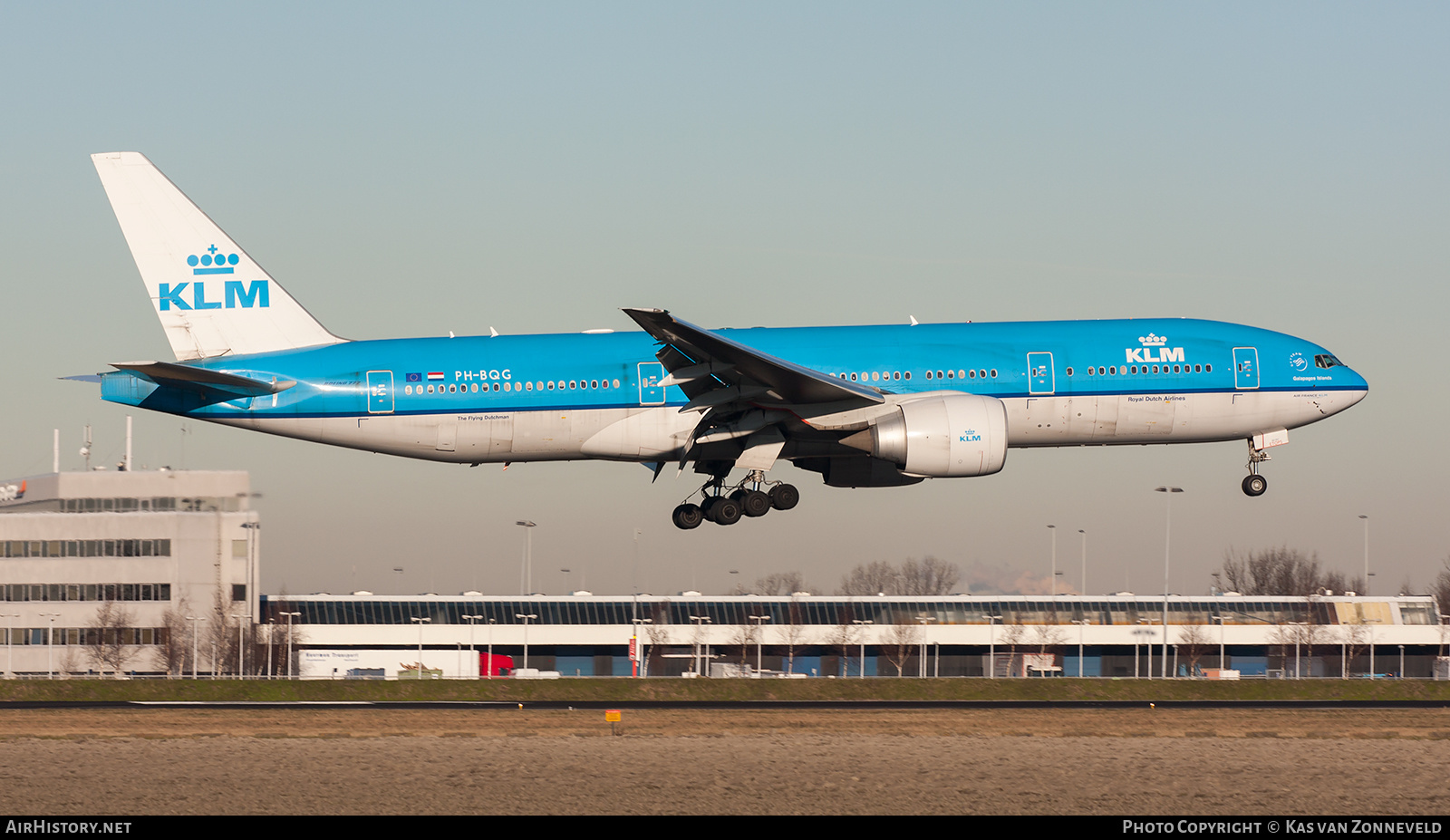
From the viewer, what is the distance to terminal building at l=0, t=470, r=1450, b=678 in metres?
92.4

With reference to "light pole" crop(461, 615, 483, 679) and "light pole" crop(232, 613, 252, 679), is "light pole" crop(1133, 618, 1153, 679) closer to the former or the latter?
"light pole" crop(461, 615, 483, 679)

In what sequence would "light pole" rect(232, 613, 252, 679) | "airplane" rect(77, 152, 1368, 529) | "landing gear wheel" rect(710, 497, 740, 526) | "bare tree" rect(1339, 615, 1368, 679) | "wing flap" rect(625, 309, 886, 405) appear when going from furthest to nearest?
1. "bare tree" rect(1339, 615, 1368, 679)
2. "light pole" rect(232, 613, 252, 679)
3. "landing gear wheel" rect(710, 497, 740, 526)
4. "airplane" rect(77, 152, 1368, 529)
5. "wing flap" rect(625, 309, 886, 405)

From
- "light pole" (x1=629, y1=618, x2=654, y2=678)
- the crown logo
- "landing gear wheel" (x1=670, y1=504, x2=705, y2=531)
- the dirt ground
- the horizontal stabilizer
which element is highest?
the crown logo

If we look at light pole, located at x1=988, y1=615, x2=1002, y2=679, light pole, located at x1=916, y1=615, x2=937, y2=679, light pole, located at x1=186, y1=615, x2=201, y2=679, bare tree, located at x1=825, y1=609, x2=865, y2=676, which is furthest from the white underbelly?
bare tree, located at x1=825, y1=609, x2=865, y2=676

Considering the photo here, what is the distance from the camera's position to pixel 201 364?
37.7 meters

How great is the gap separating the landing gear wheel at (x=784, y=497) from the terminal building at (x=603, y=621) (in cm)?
5948

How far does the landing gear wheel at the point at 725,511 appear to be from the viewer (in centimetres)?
3759

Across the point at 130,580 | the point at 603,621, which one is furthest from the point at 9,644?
the point at 603,621

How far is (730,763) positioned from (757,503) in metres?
9.85

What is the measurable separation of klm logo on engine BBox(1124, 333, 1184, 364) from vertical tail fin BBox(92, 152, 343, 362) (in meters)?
19.9

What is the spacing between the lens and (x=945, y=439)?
34.0 metres

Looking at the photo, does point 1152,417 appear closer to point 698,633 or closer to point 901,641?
point 901,641

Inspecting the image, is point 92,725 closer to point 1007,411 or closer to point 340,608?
point 1007,411

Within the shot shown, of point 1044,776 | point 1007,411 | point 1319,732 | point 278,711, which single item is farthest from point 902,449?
point 278,711
